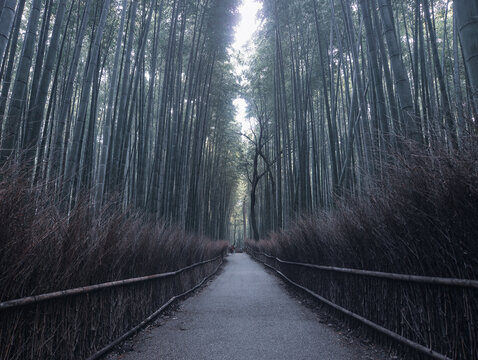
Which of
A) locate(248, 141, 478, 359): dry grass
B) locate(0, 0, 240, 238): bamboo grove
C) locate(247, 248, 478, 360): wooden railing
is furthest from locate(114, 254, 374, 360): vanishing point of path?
locate(0, 0, 240, 238): bamboo grove

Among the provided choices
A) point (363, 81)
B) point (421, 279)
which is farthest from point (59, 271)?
point (363, 81)

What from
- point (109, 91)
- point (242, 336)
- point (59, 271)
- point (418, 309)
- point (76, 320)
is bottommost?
point (242, 336)

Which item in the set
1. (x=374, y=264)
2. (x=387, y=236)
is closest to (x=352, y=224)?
(x=374, y=264)

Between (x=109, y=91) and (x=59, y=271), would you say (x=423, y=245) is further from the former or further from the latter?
(x=109, y=91)


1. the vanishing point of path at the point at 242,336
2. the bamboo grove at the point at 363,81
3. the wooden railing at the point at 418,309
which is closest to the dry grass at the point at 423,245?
the wooden railing at the point at 418,309

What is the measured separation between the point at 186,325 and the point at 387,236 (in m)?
2.41

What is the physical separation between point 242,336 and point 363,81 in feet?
15.7

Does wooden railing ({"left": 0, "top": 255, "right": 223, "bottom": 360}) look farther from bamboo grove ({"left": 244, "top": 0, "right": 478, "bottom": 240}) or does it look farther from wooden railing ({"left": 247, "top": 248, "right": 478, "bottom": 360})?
bamboo grove ({"left": 244, "top": 0, "right": 478, "bottom": 240})

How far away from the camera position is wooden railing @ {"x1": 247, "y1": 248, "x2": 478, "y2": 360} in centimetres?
170

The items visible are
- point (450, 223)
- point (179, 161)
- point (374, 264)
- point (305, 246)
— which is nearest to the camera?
point (450, 223)

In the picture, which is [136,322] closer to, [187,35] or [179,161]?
[179,161]

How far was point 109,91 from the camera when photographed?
6094mm

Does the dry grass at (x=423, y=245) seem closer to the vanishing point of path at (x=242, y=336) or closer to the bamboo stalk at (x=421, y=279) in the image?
the bamboo stalk at (x=421, y=279)

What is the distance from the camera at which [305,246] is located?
5.37 meters
